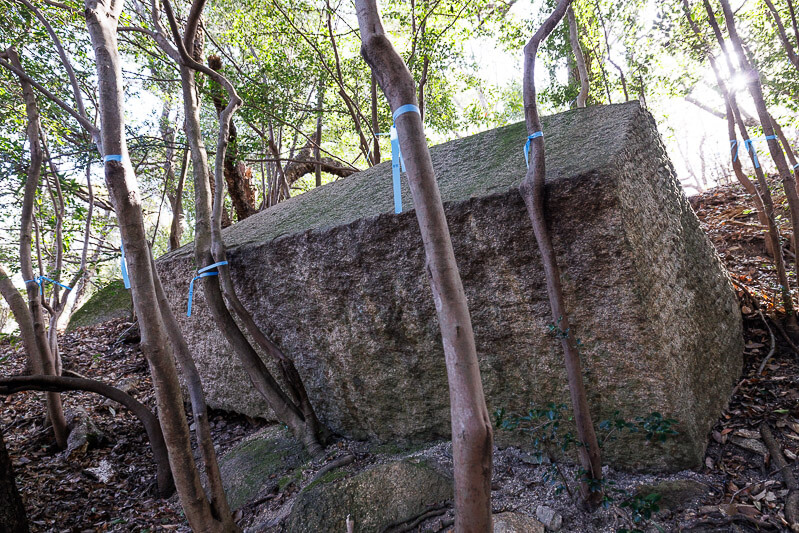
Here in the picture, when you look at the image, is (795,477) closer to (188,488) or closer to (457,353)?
(457,353)

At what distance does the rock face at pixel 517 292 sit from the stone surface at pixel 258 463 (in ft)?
1.10

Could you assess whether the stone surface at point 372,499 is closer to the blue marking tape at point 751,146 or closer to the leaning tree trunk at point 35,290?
the leaning tree trunk at point 35,290

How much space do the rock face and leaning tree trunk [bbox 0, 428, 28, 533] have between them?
58.6 inches

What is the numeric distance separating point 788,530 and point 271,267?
9.48 ft

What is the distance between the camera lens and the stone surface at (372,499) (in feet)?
6.69

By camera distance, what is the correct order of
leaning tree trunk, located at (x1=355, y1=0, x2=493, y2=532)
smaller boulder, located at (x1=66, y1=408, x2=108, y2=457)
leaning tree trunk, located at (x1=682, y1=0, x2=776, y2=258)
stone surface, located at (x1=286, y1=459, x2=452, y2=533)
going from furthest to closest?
1. smaller boulder, located at (x1=66, y1=408, x2=108, y2=457)
2. leaning tree trunk, located at (x1=682, y1=0, x2=776, y2=258)
3. stone surface, located at (x1=286, y1=459, x2=452, y2=533)
4. leaning tree trunk, located at (x1=355, y1=0, x2=493, y2=532)

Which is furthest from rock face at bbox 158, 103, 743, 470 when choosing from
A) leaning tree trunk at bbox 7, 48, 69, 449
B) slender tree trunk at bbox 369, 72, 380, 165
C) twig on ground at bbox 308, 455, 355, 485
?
slender tree trunk at bbox 369, 72, 380, 165

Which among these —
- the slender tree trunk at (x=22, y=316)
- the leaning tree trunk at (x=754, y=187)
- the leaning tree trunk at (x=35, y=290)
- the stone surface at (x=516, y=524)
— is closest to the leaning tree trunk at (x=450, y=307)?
the stone surface at (x=516, y=524)

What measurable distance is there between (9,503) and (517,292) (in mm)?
2796

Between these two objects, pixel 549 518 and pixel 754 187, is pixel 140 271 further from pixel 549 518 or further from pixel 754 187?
pixel 754 187

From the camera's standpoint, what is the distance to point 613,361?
1.97 m

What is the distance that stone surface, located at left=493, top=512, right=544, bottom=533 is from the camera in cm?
179

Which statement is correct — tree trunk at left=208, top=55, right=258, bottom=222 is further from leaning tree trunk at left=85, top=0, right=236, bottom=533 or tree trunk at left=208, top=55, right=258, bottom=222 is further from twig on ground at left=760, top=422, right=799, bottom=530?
twig on ground at left=760, top=422, right=799, bottom=530

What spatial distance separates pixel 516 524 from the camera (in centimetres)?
182
